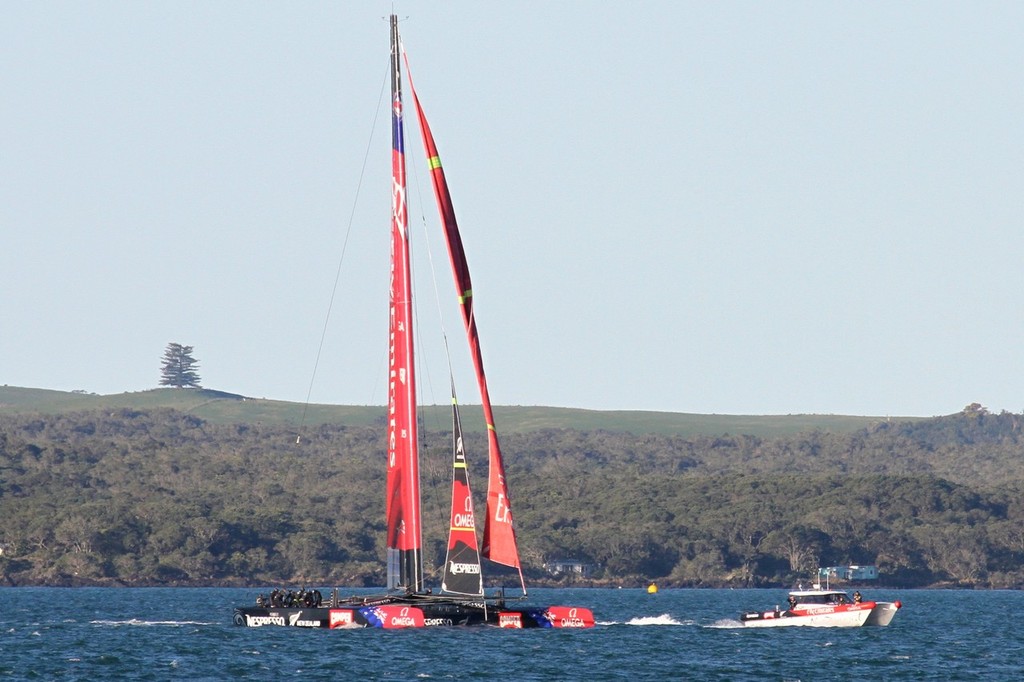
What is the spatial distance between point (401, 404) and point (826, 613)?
2502 cm

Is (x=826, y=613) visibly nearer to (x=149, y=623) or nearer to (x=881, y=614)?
(x=881, y=614)

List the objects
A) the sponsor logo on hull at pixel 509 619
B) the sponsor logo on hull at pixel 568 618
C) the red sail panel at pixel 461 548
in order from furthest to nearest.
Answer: the sponsor logo on hull at pixel 568 618 < the red sail panel at pixel 461 548 < the sponsor logo on hull at pixel 509 619

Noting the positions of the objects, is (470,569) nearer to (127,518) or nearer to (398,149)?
(398,149)

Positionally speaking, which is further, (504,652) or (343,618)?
(504,652)

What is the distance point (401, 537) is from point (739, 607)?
6597 cm

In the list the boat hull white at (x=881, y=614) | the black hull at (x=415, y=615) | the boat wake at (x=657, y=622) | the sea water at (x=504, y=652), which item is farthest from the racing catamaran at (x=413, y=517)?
the boat wake at (x=657, y=622)

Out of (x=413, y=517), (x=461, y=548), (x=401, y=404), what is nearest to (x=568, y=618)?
(x=461, y=548)

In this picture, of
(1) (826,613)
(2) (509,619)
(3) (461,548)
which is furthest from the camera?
(1) (826,613)

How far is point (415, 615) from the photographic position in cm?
6731

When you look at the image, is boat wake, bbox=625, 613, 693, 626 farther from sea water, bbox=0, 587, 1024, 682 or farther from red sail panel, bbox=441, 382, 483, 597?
red sail panel, bbox=441, 382, 483, 597

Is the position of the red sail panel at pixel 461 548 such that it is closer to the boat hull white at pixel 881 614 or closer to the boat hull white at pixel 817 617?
the boat hull white at pixel 817 617

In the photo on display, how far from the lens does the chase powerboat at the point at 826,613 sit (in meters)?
85.6

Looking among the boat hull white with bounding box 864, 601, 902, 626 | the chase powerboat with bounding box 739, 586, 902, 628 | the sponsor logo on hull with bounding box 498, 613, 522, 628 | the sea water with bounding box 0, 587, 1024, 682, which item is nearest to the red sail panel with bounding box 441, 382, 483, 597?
the sponsor logo on hull with bounding box 498, 613, 522, 628

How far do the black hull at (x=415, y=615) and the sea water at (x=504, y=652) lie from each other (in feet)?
3.50
